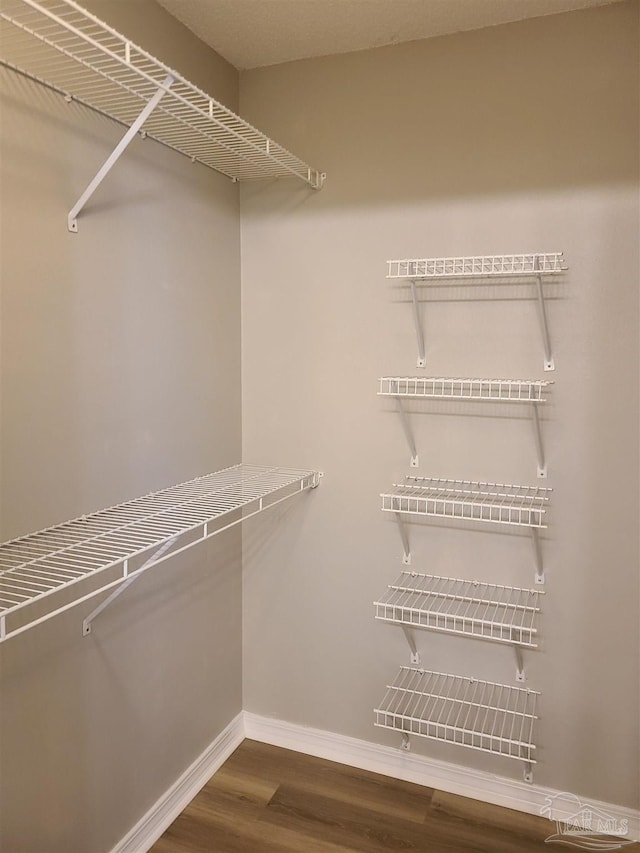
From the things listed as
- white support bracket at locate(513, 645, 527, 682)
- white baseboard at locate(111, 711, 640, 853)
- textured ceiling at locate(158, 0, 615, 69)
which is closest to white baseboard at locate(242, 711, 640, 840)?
white baseboard at locate(111, 711, 640, 853)

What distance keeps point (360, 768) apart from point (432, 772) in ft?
0.84

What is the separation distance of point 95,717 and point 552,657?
4.37 feet

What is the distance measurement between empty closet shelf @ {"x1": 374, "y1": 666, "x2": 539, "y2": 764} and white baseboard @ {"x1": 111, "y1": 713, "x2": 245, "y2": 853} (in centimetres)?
54

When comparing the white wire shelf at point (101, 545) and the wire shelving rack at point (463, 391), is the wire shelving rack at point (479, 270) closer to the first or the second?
the wire shelving rack at point (463, 391)

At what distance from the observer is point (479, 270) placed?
199 cm

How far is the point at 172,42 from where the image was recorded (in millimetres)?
1871

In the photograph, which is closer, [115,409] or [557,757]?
[115,409]

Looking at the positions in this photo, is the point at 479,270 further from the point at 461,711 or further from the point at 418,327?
the point at 461,711

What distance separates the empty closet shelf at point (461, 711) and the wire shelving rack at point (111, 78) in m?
1.71

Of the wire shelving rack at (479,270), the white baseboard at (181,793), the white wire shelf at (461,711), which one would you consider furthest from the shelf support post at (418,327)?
the white baseboard at (181,793)

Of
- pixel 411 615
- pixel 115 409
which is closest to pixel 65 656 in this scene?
pixel 115 409

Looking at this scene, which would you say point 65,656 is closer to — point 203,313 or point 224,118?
point 203,313

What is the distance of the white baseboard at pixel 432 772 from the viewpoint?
200 centimetres

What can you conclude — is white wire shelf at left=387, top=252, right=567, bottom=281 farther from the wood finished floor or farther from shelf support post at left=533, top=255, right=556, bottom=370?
the wood finished floor
